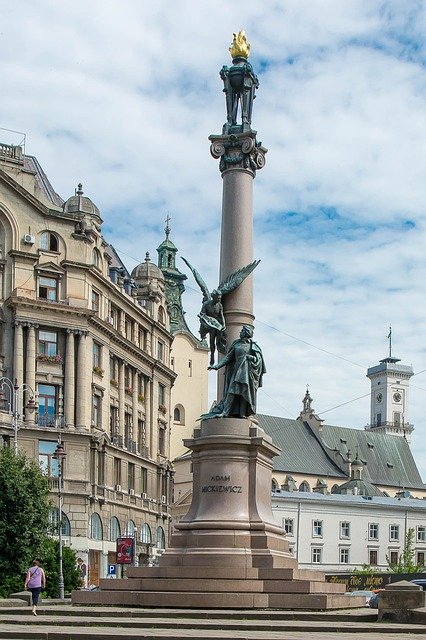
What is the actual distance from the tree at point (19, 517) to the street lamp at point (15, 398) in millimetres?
7022

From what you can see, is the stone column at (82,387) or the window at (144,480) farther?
the window at (144,480)

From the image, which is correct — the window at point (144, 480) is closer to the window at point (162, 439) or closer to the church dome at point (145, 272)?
the window at point (162, 439)

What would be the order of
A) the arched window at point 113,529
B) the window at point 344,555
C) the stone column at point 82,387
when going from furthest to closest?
the window at point 344,555 → the arched window at point 113,529 → the stone column at point 82,387

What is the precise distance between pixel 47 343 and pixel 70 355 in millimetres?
1417

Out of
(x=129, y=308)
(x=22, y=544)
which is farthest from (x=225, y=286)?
(x=129, y=308)

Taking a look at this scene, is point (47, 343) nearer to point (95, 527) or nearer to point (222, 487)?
point (95, 527)

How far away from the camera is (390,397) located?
621 ft

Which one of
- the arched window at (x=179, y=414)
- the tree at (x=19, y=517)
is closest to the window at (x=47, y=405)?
the tree at (x=19, y=517)

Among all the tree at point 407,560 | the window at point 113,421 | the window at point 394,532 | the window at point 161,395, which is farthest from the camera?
the window at point 394,532

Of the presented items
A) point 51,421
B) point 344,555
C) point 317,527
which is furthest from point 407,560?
point 51,421

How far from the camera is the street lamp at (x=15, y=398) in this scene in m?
54.6

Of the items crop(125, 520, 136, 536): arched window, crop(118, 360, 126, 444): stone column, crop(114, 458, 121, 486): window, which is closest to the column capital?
crop(114, 458, 121, 486): window

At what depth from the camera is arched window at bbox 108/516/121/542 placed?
63331 mm

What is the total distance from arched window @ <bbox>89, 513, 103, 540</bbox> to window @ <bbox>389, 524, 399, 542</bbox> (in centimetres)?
4723
